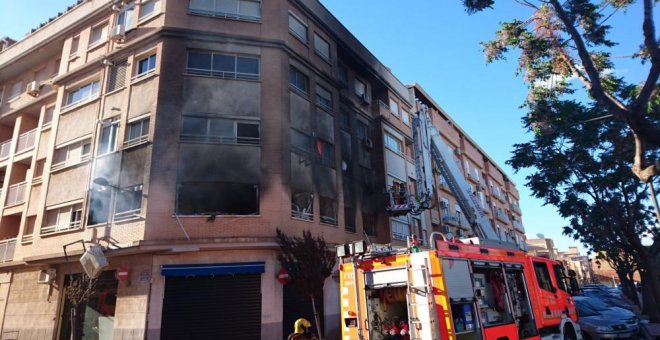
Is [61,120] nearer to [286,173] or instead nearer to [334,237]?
[286,173]

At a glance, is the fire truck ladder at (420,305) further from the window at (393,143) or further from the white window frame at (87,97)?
the window at (393,143)

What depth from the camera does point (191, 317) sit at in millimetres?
12875

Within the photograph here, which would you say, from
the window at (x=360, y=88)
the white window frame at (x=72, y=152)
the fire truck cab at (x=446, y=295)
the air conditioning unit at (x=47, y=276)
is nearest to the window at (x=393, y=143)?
the window at (x=360, y=88)

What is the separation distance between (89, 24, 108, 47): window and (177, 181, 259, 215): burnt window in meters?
9.44

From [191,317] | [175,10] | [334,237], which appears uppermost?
[175,10]

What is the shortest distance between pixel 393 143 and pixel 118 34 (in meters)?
16.1

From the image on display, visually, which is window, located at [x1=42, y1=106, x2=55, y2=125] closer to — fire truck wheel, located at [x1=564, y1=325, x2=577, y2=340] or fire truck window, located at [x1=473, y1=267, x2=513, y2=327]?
fire truck window, located at [x1=473, y1=267, x2=513, y2=327]

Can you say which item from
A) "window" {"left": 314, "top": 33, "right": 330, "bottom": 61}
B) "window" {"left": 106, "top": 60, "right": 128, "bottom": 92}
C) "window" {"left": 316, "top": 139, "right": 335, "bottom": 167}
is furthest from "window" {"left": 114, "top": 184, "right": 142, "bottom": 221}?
"window" {"left": 314, "top": 33, "right": 330, "bottom": 61}

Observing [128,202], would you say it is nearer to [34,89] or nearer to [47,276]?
[47,276]

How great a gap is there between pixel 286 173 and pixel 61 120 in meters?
11.4

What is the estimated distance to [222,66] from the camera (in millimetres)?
16062

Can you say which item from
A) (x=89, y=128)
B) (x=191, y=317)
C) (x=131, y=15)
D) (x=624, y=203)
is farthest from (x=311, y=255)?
(x=624, y=203)

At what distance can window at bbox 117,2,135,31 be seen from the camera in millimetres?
17469

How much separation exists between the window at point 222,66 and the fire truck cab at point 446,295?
34.2ft
